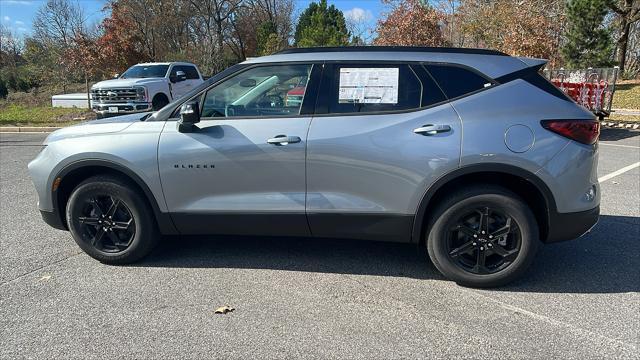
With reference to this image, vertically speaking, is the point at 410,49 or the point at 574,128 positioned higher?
the point at 410,49

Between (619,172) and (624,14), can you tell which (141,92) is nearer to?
(619,172)

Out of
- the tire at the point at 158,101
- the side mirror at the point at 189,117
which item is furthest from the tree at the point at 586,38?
the side mirror at the point at 189,117

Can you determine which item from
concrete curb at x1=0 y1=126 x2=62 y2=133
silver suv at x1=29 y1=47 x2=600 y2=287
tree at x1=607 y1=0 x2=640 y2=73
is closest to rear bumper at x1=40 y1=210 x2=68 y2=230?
silver suv at x1=29 y1=47 x2=600 y2=287

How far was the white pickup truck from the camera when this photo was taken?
45.5 ft

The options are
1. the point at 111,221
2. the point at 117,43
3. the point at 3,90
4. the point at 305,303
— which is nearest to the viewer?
the point at 305,303

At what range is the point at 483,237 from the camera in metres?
3.52

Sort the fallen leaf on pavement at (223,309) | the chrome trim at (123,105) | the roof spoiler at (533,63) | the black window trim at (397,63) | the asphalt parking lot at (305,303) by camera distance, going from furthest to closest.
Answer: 1. the chrome trim at (123,105)
2. the roof spoiler at (533,63)
3. the black window trim at (397,63)
4. the fallen leaf on pavement at (223,309)
5. the asphalt parking lot at (305,303)

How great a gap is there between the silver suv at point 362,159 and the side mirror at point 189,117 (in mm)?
14

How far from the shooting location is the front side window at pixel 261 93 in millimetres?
3711

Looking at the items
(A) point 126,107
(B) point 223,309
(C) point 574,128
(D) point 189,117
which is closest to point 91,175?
(D) point 189,117

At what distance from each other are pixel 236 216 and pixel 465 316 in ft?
6.19

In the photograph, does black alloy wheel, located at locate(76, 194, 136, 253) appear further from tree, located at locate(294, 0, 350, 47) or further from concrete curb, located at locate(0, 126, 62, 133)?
tree, located at locate(294, 0, 350, 47)

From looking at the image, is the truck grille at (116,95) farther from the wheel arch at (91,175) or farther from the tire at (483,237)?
the tire at (483,237)

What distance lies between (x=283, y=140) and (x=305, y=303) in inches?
48.5
